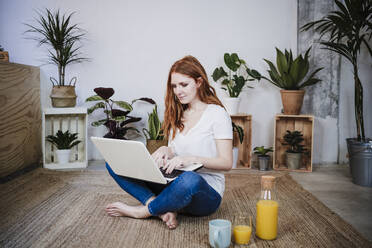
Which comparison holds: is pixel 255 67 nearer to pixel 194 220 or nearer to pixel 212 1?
pixel 212 1

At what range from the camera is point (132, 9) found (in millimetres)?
3506

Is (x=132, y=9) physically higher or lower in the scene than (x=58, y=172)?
higher

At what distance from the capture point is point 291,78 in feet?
10.2

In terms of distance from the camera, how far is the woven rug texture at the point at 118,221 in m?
→ 1.61

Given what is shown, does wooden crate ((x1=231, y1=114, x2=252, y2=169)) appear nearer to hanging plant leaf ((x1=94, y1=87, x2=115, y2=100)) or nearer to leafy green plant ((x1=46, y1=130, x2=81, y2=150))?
hanging plant leaf ((x1=94, y1=87, x2=115, y2=100))

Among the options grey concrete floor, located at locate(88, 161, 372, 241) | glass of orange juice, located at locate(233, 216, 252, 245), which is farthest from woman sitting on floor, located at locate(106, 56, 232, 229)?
grey concrete floor, located at locate(88, 161, 372, 241)

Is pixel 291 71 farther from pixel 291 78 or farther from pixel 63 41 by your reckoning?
pixel 63 41

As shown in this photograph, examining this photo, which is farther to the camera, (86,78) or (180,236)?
(86,78)

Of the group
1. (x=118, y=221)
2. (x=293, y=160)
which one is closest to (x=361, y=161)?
(x=293, y=160)

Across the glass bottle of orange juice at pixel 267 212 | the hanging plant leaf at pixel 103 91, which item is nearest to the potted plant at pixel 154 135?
the hanging plant leaf at pixel 103 91

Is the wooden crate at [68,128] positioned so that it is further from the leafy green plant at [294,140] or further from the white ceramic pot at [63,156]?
the leafy green plant at [294,140]

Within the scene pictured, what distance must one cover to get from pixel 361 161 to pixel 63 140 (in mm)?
2703

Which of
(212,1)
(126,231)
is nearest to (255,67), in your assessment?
(212,1)

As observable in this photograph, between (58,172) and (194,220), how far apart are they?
68.3 inches
